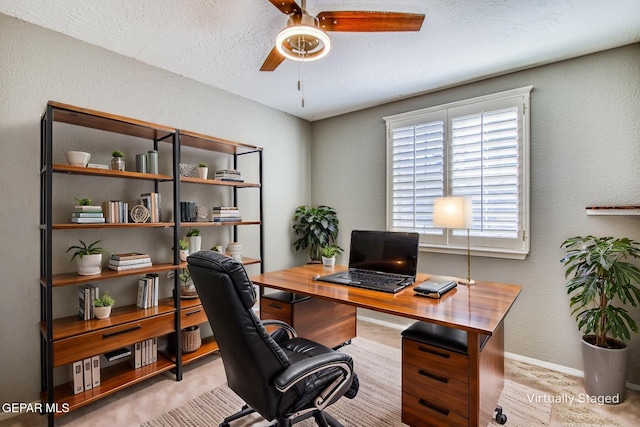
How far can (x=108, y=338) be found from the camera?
2184 millimetres

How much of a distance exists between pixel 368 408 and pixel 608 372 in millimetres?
1705

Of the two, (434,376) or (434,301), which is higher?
(434,301)

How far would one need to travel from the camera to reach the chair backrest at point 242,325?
1.33 metres

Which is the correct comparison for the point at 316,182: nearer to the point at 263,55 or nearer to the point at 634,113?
the point at 263,55

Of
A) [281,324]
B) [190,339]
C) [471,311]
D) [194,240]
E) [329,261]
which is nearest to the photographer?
[471,311]

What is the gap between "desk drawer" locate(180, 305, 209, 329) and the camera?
8.64ft

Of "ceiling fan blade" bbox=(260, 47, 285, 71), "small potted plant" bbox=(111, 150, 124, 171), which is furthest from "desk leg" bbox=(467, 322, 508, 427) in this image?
"small potted plant" bbox=(111, 150, 124, 171)

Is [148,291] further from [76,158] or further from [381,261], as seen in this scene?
[381,261]

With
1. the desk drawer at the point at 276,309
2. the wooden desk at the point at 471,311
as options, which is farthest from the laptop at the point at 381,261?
the desk drawer at the point at 276,309

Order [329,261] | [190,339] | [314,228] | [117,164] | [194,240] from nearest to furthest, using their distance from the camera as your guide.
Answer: [117,164]
[190,339]
[194,240]
[329,261]
[314,228]

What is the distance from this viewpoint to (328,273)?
2738mm

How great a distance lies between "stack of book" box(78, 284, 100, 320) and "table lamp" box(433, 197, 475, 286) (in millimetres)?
2605

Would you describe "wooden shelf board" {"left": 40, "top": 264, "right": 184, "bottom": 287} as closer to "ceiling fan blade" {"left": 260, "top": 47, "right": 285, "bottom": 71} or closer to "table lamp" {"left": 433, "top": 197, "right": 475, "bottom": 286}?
"ceiling fan blade" {"left": 260, "top": 47, "right": 285, "bottom": 71}

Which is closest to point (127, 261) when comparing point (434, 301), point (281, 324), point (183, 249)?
point (183, 249)
